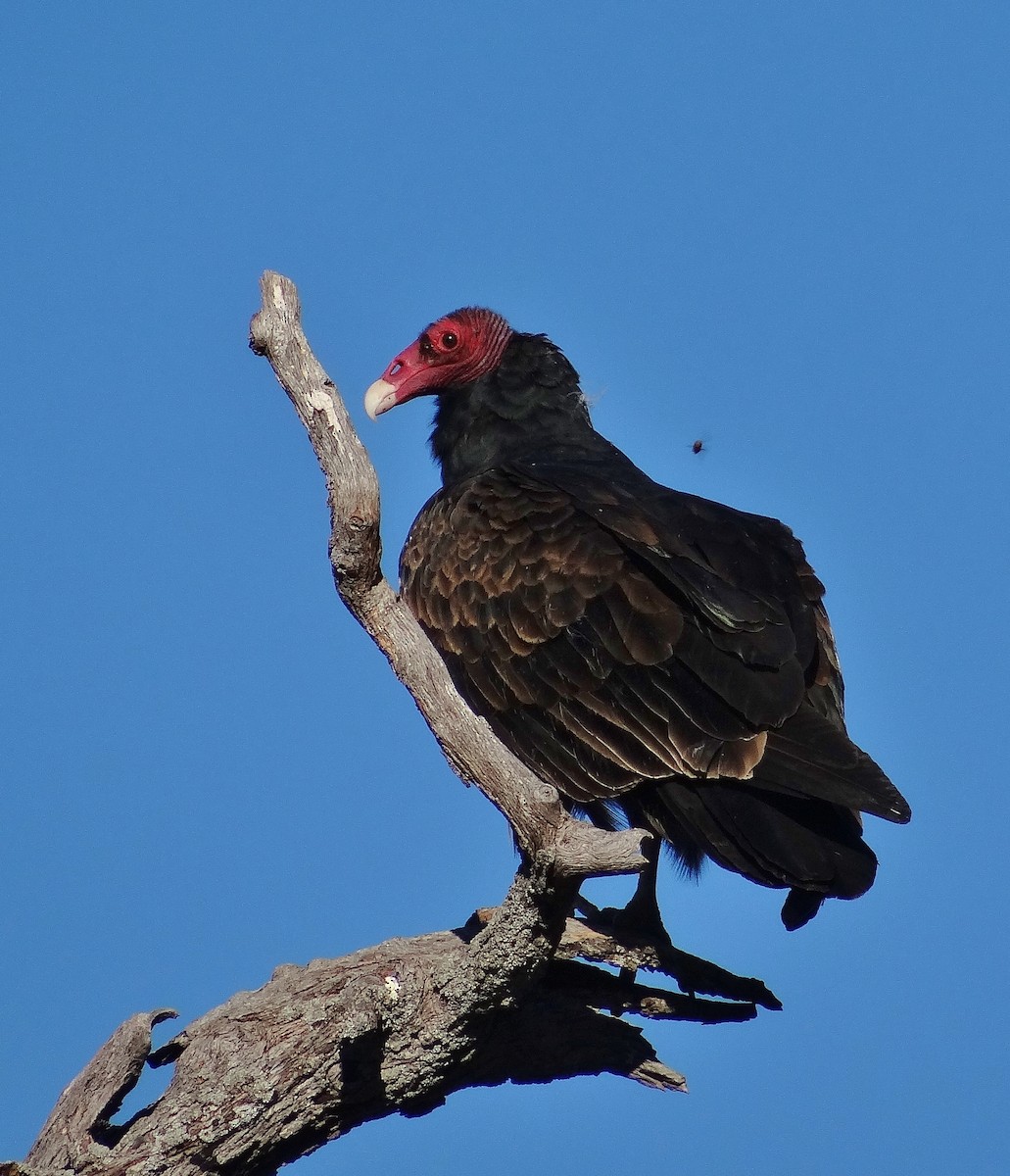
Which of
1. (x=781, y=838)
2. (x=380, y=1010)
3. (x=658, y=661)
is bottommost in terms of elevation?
(x=380, y=1010)

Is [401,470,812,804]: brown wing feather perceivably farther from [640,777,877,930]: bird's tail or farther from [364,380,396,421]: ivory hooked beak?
[364,380,396,421]: ivory hooked beak

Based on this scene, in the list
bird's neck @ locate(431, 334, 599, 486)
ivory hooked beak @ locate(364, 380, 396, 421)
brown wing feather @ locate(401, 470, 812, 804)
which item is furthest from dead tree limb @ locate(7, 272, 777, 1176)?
ivory hooked beak @ locate(364, 380, 396, 421)

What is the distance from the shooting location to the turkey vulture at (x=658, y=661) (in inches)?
182

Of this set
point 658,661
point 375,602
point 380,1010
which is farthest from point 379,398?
point 380,1010

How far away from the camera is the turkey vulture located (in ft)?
15.2

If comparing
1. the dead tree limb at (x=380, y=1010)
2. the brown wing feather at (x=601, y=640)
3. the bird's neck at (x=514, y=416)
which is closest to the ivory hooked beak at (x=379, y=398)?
the bird's neck at (x=514, y=416)

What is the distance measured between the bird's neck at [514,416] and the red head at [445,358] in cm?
8

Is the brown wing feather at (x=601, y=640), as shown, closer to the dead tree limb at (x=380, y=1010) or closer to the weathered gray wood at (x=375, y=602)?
the dead tree limb at (x=380, y=1010)

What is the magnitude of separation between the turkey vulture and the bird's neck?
425mm

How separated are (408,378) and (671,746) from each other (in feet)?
8.56

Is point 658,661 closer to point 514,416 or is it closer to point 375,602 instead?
point 375,602

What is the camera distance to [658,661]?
4.98 metres

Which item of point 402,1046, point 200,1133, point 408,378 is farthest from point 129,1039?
point 408,378

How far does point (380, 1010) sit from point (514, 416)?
9.49ft
